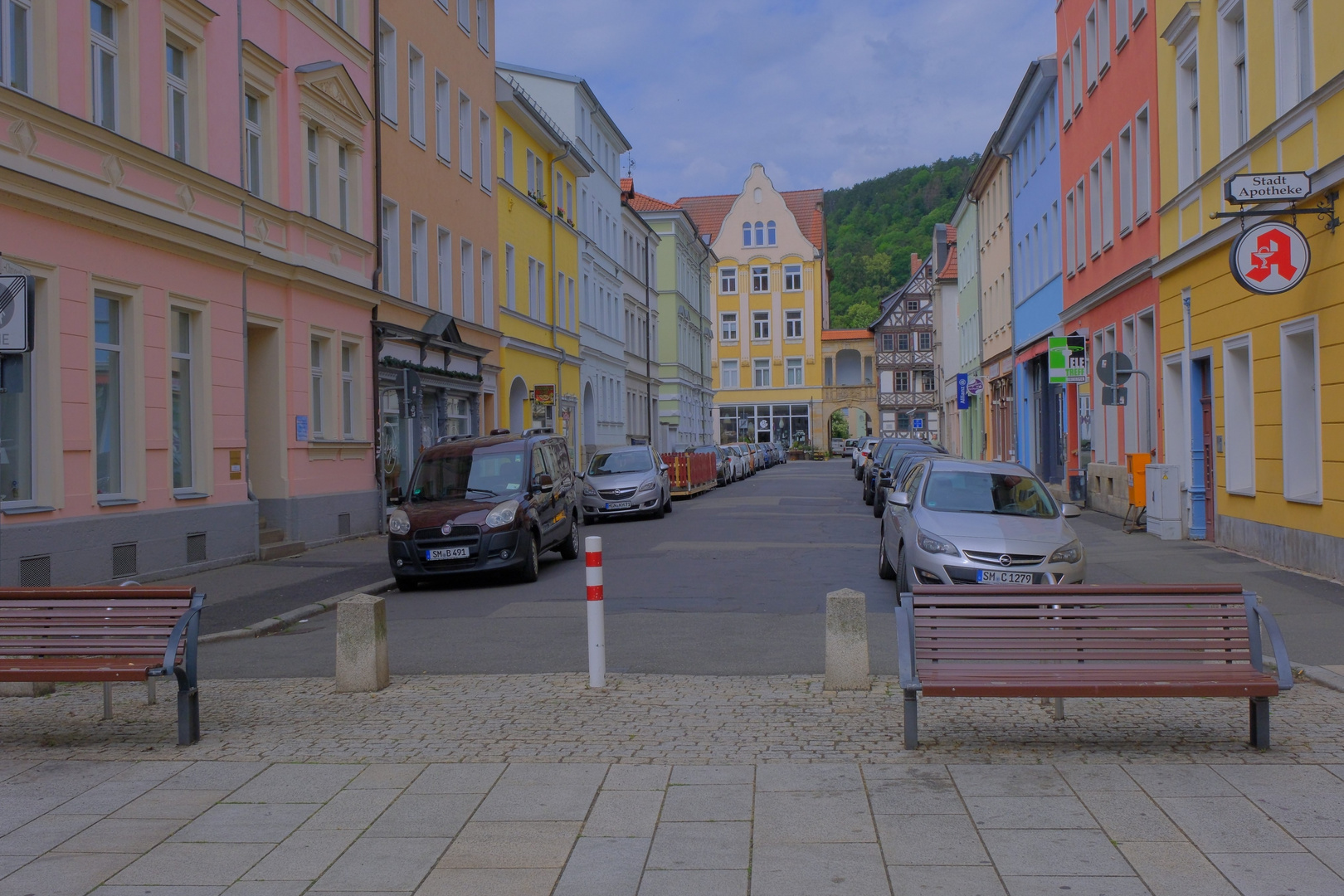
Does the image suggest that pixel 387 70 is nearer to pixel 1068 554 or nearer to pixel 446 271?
pixel 446 271

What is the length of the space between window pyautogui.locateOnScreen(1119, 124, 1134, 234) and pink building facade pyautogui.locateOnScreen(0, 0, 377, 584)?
1459 cm

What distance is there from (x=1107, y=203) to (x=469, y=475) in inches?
650

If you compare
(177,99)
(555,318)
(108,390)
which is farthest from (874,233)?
(108,390)

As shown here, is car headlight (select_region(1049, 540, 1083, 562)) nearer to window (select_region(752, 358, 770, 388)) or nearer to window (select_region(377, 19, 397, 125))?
window (select_region(377, 19, 397, 125))

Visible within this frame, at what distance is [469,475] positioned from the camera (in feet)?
54.2

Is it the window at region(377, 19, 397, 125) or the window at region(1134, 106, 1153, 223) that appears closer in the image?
the window at region(1134, 106, 1153, 223)

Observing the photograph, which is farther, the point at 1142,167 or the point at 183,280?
the point at 1142,167

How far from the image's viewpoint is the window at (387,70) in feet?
81.9

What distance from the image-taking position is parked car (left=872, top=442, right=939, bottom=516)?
25.1 meters

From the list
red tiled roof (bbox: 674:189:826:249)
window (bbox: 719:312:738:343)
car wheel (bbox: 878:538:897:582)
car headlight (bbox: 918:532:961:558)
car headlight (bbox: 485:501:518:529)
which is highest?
red tiled roof (bbox: 674:189:826:249)

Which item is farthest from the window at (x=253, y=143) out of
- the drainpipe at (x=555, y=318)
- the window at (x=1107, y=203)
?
the drainpipe at (x=555, y=318)

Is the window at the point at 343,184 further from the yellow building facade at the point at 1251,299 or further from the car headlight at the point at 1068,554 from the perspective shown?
the car headlight at the point at 1068,554

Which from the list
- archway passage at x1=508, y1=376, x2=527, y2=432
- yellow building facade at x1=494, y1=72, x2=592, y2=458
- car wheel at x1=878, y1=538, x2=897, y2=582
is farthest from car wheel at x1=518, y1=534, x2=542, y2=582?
archway passage at x1=508, y1=376, x2=527, y2=432

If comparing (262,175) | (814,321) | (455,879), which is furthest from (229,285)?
(814,321)
